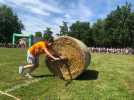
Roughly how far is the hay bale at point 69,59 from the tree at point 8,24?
315 ft

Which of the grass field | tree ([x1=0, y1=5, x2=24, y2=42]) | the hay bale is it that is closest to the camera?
the grass field

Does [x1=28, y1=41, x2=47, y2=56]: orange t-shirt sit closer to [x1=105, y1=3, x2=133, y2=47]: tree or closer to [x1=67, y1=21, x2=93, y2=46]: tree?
[x1=105, y1=3, x2=133, y2=47]: tree

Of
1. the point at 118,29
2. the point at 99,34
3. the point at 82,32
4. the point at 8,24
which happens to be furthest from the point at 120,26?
the point at 8,24

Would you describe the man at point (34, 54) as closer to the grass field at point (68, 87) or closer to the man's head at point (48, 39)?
the man's head at point (48, 39)

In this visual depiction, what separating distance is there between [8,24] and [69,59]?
101m

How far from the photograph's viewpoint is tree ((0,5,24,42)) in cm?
10712

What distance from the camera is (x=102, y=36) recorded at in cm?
9356

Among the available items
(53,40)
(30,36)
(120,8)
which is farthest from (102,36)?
(53,40)

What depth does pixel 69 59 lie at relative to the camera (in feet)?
36.6

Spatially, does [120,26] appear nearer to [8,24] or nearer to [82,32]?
[82,32]

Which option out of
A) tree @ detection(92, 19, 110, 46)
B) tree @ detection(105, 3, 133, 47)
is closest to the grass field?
tree @ detection(105, 3, 133, 47)

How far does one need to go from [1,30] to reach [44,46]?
9788 centimetres

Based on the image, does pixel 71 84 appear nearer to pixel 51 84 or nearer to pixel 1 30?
pixel 51 84

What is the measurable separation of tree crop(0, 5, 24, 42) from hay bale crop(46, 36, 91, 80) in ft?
315
